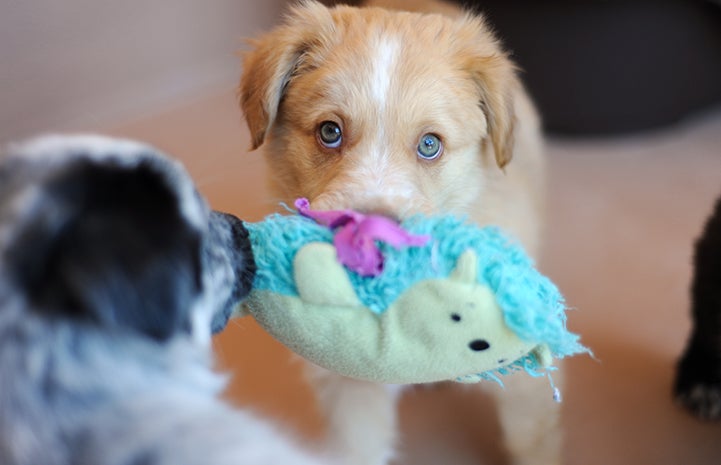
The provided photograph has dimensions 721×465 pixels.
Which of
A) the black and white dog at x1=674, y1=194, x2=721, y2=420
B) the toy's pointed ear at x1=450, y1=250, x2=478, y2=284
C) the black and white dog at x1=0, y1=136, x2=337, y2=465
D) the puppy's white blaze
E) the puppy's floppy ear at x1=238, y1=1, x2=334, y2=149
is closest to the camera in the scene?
the black and white dog at x1=0, y1=136, x2=337, y2=465

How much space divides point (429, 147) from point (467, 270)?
1.87 feet

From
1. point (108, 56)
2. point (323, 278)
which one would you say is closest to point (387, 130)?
point (323, 278)

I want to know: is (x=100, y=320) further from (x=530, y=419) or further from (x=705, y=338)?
(x=705, y=338)

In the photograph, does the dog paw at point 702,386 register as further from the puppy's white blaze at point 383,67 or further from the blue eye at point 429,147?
the puppy's white blaze at point 383,67

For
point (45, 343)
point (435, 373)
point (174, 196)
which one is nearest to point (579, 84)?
point (435, 373)

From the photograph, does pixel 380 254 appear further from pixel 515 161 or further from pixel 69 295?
pixel 515 161

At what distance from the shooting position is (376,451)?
191cm

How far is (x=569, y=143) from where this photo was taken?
330cm

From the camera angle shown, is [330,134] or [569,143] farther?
[569,143]

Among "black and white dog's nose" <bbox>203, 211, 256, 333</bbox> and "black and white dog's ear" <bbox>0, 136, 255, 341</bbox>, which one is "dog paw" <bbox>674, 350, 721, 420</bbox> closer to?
"black and white dog's nose" <bbox>203, 211, 256, 333</bbox>

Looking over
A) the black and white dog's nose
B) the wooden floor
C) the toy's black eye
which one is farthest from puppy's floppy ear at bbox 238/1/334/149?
the black and white dog's nose

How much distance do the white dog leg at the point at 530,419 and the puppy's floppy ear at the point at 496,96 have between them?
1.77 ft

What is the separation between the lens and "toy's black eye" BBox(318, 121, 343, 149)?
1653 mm

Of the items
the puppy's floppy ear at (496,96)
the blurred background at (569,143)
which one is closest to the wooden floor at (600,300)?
the blurred background at (569,143)
